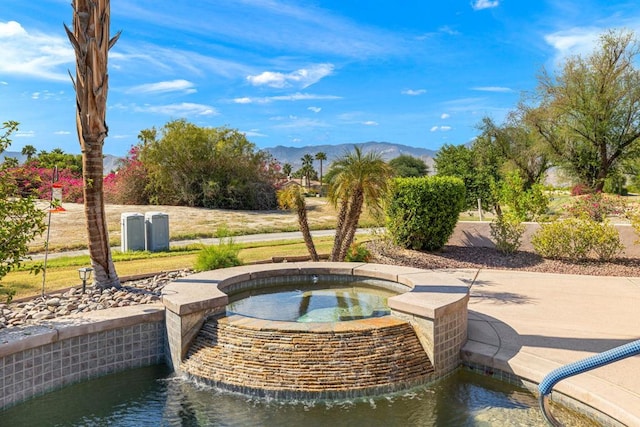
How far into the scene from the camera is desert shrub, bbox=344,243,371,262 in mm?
11180

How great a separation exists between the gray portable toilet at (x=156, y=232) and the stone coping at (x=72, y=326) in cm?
850

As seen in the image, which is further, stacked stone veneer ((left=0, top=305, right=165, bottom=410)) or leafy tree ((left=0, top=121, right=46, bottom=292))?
leafy tree ((left=0, top=121, right=46, bottom=292))

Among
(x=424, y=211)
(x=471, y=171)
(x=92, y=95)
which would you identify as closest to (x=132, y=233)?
(x=92, y=95)

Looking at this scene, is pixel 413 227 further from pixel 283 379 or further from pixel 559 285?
pixel 283 379

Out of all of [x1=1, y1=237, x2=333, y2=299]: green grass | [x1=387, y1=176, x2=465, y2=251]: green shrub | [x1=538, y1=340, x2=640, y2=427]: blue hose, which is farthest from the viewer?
[x1=387, y1=176, x2=465, y2=251]: green shrub

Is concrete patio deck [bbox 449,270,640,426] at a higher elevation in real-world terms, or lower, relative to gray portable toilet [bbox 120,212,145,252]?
lower

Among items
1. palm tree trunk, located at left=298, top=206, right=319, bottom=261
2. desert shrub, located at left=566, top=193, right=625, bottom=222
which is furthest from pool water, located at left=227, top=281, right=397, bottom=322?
desert shrub, located at left=566, top=193, right=625, bottom=222

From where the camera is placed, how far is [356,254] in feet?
37.0

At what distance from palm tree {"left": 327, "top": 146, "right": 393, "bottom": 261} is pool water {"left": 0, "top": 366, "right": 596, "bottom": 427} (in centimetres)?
554

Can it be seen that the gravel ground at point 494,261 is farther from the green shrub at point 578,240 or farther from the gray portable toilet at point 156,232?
→ the gray portable toilet at point 156,232

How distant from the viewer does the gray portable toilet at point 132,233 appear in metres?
14.4

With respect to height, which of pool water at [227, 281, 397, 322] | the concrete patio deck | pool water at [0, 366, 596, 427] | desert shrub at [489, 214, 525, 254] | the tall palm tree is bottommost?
pool water at [0, 366, 596, 427]

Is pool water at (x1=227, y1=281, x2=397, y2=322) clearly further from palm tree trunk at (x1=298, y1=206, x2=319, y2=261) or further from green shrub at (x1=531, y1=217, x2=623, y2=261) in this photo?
green shrub at (x1=531, y1=217, x2=623, y2=261)

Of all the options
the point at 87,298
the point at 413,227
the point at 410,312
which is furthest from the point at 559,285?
the point at 87,298
